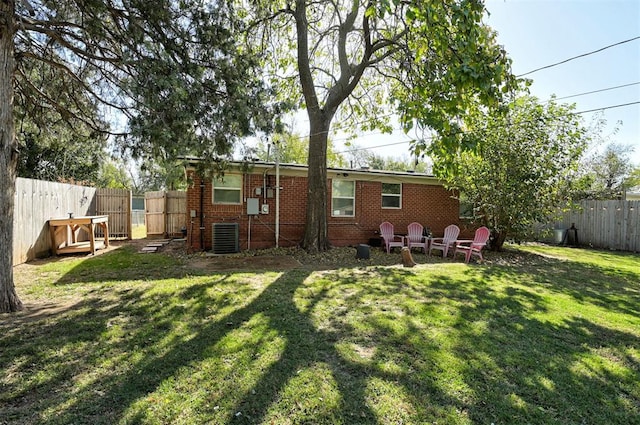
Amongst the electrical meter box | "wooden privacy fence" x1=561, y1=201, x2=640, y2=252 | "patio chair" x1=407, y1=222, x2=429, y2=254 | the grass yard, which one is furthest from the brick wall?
"wooden privacy fence" x1=561, y1=201, x2=640, y2=252

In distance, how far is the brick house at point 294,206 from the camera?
31.8 ft

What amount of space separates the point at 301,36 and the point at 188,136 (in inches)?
222

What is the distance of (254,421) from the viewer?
2246 mm

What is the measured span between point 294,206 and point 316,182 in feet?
5.28

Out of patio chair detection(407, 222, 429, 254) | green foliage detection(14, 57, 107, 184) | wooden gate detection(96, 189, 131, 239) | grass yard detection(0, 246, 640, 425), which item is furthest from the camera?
wooden gate detection(96, 189, 131, 239)

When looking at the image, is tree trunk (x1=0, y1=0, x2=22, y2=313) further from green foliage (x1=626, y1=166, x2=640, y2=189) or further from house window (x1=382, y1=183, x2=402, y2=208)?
green foliage (x1=626, y1=166, x2=640, y2=189)

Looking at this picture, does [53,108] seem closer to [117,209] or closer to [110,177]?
[117,209]

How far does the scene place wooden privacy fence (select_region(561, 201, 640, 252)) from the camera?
1178cm

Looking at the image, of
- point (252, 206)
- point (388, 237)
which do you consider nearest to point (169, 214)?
point (252, 206)

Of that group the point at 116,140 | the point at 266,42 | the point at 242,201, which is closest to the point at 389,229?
the point at 242,201

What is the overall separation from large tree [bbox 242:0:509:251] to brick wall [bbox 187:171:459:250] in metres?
1.29

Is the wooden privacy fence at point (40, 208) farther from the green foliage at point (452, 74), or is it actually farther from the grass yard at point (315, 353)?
the green foliage at point (452, 74)

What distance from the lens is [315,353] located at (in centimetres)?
325

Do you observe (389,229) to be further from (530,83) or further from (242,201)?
(530,83)
